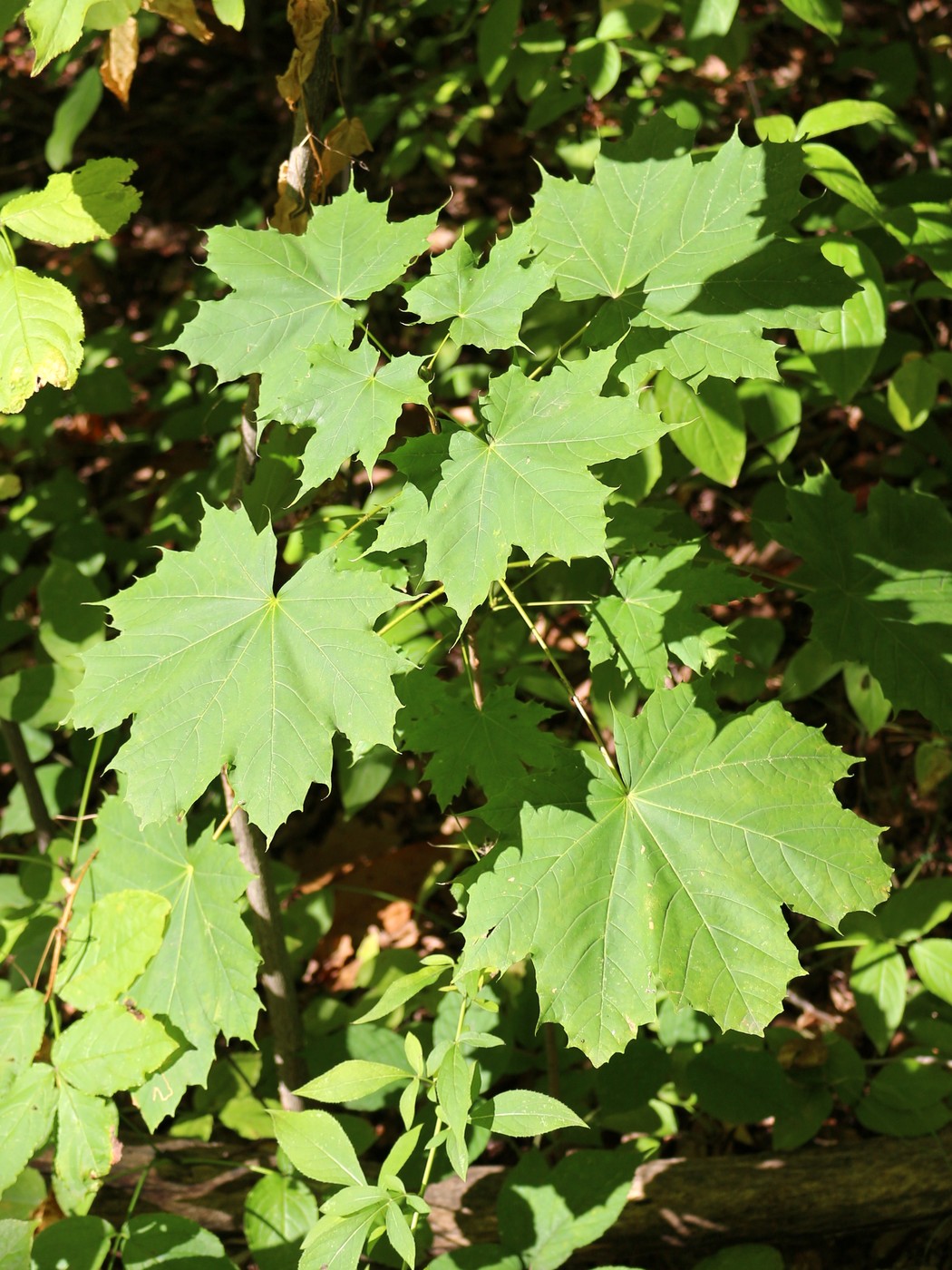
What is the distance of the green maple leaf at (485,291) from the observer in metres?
1.38

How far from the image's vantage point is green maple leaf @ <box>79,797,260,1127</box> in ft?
5.59

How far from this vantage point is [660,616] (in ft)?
5.16

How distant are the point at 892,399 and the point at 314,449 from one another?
1573 millimetres

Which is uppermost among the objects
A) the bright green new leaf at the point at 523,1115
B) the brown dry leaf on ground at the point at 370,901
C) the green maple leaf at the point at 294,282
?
the green maple leaf at the point at 294,282

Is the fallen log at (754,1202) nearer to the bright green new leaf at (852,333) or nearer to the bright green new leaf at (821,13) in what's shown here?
the bright green new leaf at (852,333)

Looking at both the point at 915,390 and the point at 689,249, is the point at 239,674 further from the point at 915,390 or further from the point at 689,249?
the point at 915,390

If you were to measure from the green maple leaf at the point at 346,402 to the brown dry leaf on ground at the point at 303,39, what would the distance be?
54 cm

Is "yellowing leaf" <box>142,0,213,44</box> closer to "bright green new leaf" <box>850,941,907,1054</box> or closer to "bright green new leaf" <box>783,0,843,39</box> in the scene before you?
"bright green new leaf" <box>783,0,843,39</box>

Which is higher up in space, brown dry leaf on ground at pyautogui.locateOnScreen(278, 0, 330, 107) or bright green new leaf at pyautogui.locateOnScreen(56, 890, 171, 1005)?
brown dry leaf on ground at pyautogui.locateOnScreen(278, 0, 330, 107)

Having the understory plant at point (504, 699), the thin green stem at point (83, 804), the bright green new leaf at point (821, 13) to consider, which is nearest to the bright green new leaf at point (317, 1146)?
the understory plant at point (504, 699)

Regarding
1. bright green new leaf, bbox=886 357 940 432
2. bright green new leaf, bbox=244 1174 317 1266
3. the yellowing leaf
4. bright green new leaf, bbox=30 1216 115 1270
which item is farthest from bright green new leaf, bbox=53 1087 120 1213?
bright green new leaf, bbox=886 357 940 432

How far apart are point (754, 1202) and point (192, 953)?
127cm

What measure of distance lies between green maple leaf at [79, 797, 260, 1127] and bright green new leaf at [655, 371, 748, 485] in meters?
1.22

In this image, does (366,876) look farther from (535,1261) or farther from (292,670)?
(292,670)
